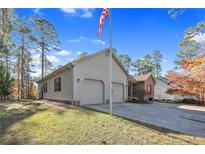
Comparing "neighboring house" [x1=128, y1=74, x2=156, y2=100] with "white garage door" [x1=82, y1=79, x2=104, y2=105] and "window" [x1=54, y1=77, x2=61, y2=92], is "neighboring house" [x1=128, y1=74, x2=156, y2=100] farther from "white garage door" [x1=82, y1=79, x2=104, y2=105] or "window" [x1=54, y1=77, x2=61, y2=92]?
"window" [x1=54, y1=77, x2=61, y2=92]

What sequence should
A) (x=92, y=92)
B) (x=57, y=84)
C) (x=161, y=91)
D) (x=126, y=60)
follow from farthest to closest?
1. (x=126, y=60)
2. (x=161, y=91)
3. (x=57, y=84)
4. (x=92, y=92)

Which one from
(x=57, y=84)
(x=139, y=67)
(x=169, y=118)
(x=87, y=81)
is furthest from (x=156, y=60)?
(x=169, y=118)

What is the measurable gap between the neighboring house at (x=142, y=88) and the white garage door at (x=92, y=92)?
8.98m

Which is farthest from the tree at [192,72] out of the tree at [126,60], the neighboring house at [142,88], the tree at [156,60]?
the tree at [126,60]

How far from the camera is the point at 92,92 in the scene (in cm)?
1317

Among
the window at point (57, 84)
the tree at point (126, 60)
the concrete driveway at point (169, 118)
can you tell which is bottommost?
the concrete driveway at point (169, 118)

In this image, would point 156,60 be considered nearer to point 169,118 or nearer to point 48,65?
point 48,65

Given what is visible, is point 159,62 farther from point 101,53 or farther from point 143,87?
point 101,53

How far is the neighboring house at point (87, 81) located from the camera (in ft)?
39.6

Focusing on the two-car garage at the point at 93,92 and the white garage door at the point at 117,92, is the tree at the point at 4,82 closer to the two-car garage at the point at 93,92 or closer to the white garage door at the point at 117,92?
the two-car garage at the point at 93,92

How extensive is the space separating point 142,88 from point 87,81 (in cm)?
1212

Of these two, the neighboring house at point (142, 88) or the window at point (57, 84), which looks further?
the neighboring house at point (142, 88)

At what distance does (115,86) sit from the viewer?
1562 cm
